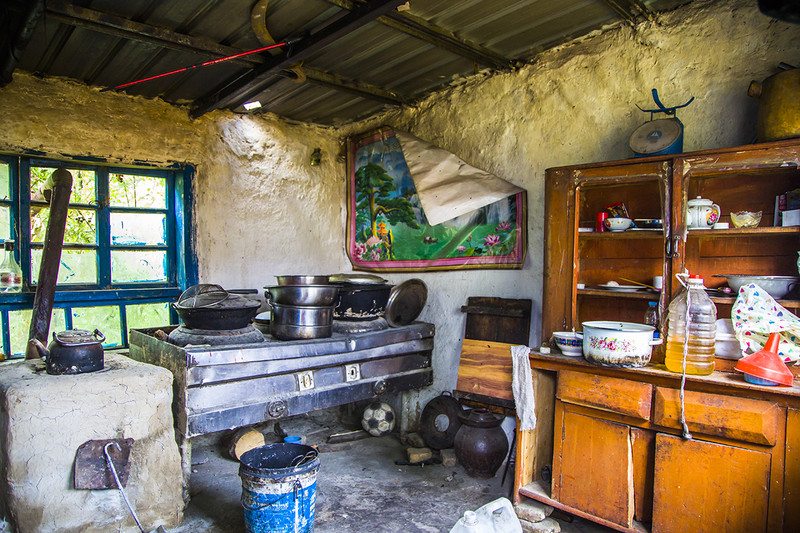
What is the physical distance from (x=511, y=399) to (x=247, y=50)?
327 cm

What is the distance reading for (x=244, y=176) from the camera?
4871 millimetres

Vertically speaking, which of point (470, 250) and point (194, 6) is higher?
point (194, 6)

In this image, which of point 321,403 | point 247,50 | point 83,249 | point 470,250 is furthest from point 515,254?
point 83,249

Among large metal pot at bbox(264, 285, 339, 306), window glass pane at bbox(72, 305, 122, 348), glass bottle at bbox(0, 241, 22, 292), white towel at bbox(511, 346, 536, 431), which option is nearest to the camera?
white towel at bbox(511, 346, 536, 431)

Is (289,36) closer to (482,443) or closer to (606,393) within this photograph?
(606,393)

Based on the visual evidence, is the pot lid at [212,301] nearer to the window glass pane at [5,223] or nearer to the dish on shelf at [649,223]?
the window glass pane at [5,223]

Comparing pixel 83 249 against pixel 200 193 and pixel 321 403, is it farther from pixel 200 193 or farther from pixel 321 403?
pixel 321 403

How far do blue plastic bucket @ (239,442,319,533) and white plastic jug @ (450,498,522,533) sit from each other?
1177 mm

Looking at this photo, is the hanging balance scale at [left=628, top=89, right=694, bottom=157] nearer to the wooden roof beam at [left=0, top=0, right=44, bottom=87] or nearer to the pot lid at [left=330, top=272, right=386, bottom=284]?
the pot lid at [left=330, top=272, right=386, bottom=284]

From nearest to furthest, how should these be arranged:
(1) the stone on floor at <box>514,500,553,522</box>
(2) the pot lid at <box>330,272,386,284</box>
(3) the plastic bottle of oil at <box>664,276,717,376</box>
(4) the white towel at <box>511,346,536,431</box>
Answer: (3) the plastic bottle of oil at <box>664,276,717,376</box> < (1) the stone on floor at <box>514,500,553,522</box> < (4) the white towel at <box>511,346,536,431</box> < (2) the pot lid at <box>330,272,386,284</box>

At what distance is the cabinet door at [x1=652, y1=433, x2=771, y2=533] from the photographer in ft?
7.63

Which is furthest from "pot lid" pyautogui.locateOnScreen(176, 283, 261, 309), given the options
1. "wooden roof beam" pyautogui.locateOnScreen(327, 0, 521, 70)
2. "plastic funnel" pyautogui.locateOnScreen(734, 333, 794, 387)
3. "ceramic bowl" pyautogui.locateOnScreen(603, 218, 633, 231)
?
"plastic funnel" pyautogui.locateOnScreen(734, 333, 794, 387)

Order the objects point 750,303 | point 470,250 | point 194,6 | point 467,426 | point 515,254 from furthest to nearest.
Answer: point 470,250, point 515,254, point 467,426, point 194,6, point 750,303

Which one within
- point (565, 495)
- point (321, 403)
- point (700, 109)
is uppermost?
point (700, 109)
